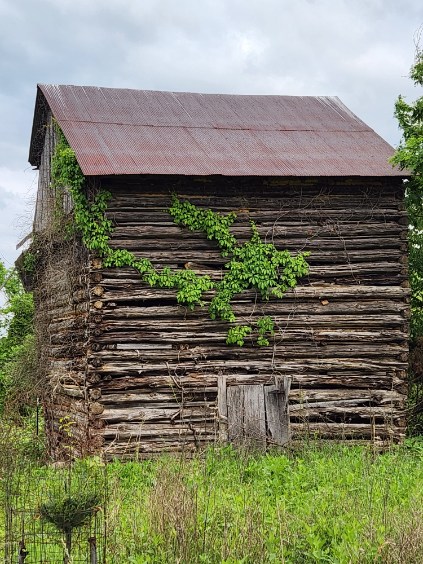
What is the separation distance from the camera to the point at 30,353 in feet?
59.6

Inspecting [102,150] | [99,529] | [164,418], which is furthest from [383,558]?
[102,150]

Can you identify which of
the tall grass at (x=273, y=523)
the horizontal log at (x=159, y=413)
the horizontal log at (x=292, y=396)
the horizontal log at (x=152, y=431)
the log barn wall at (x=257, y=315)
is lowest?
the tall grass at (x=273, y=523)

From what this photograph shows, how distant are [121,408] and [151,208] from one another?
334 centimetres

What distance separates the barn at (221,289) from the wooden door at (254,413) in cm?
2

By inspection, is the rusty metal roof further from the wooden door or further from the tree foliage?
the wooden door

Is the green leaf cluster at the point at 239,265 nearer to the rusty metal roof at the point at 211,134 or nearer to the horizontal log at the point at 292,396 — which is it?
the rusty metal roof at the point at 211,134

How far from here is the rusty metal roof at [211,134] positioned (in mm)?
14445

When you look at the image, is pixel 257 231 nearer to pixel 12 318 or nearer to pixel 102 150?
pixel 102 150

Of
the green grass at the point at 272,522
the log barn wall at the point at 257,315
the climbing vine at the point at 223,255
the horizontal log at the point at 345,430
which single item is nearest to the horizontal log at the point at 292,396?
the log barn wall at the point at 257,315

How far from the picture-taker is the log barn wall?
13820 millimetres

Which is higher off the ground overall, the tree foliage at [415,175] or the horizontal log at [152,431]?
the tree foliage at [415,175]

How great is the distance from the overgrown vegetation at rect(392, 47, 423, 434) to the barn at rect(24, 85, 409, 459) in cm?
42

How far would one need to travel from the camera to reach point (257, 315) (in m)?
14.4

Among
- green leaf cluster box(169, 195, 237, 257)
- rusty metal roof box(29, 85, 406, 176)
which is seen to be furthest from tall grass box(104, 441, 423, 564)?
rusty metal roof box(29, 85, 406, 176)
